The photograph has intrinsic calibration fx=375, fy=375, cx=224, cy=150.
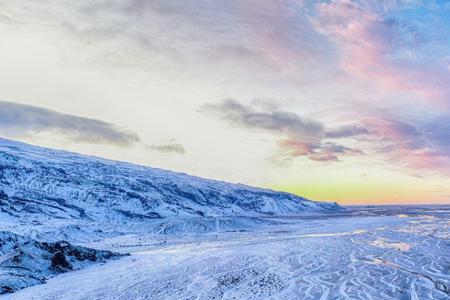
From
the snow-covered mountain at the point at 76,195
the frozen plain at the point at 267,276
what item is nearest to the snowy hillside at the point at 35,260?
the frozen plain at the point at 267,276

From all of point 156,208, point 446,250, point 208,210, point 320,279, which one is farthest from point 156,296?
point 208,210

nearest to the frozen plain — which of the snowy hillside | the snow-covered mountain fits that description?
the snowy hillside

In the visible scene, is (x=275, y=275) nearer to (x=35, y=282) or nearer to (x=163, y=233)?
(x=35, y=282)

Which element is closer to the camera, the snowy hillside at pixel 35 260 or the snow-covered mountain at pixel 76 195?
the snowy hillside at pixel 35 260

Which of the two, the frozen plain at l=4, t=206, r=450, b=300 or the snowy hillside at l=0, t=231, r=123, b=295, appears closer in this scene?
the frozen plain at l=4, t=206, r=450, b=300

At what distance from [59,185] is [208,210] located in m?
67.9

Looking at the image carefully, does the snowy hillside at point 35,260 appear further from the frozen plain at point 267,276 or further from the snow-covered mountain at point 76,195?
the snow-covered mountain at point 76,195

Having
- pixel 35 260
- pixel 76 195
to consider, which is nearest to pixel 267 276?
pixel 35 260

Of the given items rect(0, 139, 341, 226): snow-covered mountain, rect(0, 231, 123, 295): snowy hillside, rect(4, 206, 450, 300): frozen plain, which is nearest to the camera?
rect(4, 206, 450, 300): frozen plain

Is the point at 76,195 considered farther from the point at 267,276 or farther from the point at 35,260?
the point at 267,276

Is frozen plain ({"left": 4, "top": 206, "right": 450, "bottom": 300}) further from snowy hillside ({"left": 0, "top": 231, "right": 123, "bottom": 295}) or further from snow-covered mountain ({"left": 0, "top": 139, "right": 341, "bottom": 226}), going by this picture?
snow-covered mountain ({"left": 0, "top": 139, "right": 341, "bottom": 226})

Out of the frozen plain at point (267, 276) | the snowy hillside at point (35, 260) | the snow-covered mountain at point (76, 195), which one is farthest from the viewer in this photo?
the snow-covered mountain at point (76, 195)

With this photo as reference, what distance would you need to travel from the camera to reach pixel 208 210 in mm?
182625

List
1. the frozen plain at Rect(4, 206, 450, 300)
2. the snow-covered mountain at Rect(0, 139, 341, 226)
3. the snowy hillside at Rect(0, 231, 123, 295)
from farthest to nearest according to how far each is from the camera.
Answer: the snow-covered mountain at Rect(0, 139, 341, 226)
the snowy hillside at Rect(0, 231, 123, 295)
the frozen plain at Rect(4, 206, 450, 300)
